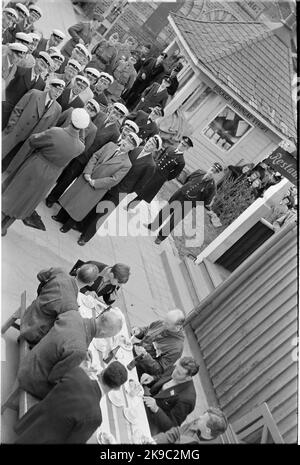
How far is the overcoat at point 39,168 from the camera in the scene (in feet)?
21.1

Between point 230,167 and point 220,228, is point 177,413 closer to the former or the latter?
point 220,228

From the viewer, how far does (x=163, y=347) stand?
6266mm

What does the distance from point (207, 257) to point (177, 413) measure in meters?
4.75

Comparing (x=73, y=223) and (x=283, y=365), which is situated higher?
(x=283, y=365)

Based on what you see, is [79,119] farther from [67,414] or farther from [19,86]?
[67,414]

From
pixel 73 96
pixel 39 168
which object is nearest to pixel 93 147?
pixel 73 96

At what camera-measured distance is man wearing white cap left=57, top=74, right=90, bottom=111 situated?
757 cm

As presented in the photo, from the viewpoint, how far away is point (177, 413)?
18.6 feet

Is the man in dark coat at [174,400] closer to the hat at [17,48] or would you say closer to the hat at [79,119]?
the hat at [79,119]

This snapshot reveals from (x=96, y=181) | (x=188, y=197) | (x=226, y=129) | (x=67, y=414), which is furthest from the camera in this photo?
(x=226, y=129)

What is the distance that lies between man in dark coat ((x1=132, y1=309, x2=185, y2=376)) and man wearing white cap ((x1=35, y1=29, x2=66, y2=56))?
496 cm

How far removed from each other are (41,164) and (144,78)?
7.42 meters

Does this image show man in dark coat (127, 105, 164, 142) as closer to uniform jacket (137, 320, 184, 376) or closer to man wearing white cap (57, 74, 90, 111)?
man wearing white cap (57, 74, 90, 111)
